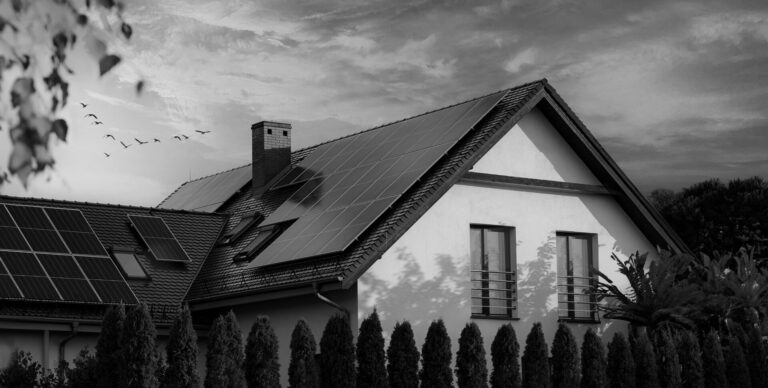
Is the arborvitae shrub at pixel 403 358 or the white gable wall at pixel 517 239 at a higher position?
the white gable wall at pixel 517 239

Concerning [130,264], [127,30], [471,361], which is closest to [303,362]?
[471,361]

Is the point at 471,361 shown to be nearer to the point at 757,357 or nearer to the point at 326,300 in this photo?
the point at 326,300

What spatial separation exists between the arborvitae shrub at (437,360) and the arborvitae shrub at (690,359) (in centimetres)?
568

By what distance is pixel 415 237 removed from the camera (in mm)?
25078

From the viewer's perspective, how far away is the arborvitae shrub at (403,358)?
22.4 metres

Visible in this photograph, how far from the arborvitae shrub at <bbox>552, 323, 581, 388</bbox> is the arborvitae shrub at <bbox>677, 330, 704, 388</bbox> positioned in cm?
278

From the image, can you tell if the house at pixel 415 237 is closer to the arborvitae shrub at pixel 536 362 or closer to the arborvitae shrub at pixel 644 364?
the arborvitae shrub at pixel 536 362

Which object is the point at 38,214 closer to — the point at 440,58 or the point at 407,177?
the point at 407,177

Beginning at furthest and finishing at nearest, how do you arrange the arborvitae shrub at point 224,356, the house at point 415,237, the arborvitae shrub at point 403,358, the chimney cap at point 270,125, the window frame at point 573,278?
the chimney cap at point 270,125 < the window frame at point 573,278 < the house at point 415,237 < the arborvitae shrub at point 403,358 < the arborvitae shrub at point 224,356

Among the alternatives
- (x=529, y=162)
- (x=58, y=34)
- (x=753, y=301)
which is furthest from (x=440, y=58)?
(x=58, y=34)

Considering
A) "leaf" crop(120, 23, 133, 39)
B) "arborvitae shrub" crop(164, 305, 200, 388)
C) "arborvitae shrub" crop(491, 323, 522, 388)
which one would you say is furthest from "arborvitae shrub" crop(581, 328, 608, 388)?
"leaf" crop(120, 23, 133, 39)

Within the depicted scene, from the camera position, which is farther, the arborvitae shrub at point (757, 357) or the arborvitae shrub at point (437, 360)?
the arborvitae shrub at point (757, 357)

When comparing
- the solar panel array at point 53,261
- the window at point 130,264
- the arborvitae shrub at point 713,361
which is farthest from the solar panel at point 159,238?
the arborvitae shrub at point 713,361

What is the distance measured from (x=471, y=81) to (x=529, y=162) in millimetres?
11415
